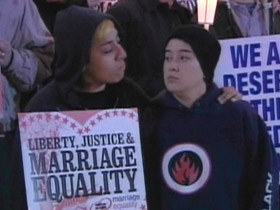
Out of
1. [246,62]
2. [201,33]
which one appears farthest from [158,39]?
[201,33]

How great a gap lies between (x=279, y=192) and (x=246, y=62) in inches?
26.0

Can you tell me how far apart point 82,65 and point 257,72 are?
41.9 inches

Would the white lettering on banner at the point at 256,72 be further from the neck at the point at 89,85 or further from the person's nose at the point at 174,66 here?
the neck at the point at 89,85

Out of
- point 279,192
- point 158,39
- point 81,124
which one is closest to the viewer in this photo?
point 81,124

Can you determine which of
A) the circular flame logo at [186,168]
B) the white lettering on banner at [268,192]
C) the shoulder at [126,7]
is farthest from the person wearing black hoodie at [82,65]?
the shoulder at [126,7]

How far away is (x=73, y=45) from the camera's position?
4059 mm

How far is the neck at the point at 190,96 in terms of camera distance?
13.7 ft

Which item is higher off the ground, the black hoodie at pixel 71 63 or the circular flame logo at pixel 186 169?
the black hoodie at pixel 71 63

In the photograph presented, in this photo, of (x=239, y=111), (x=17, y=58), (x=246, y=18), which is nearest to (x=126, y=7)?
(x=246, y=18)

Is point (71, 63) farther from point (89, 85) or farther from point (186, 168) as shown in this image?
point (186, 168)

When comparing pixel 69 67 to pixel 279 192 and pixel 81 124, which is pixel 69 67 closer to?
pixel 81 124

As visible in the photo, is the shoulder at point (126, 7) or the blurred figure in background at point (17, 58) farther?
the shoulder at point (126, 7)

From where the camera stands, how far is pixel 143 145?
13.6 feet

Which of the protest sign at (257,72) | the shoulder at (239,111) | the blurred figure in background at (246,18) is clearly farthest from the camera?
the blurred figure in background at (246,18)
